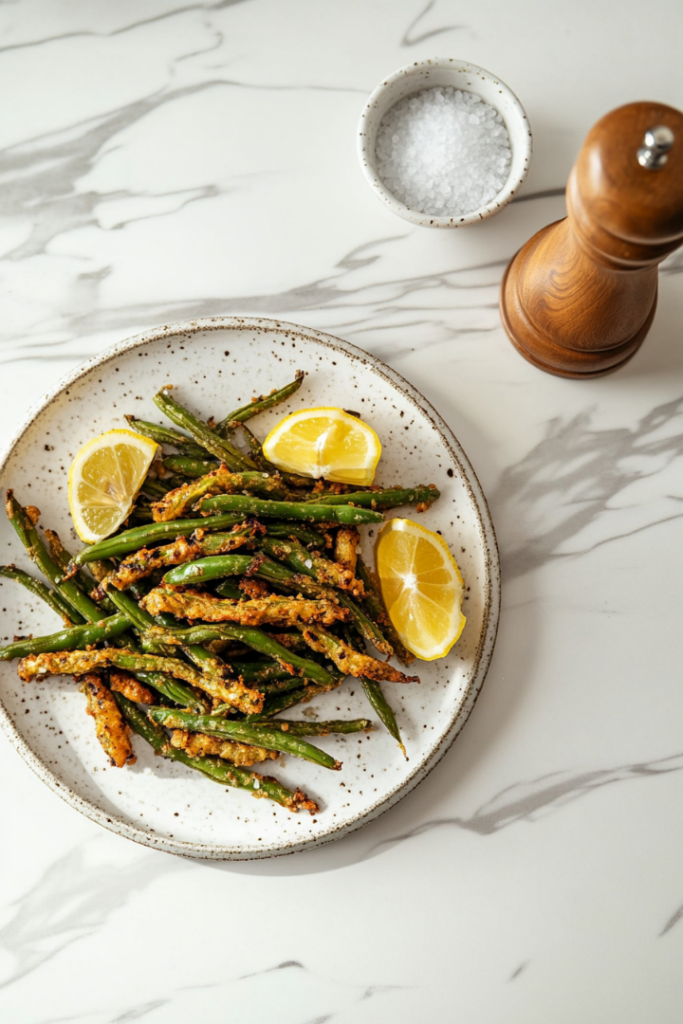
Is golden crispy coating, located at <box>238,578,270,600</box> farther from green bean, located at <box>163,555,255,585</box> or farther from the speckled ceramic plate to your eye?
the speckled ceramic plate

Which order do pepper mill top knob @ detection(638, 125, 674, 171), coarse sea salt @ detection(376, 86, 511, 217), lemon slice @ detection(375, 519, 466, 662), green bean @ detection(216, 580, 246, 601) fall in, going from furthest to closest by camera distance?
coarse sea salt @ detection(376, 86, 511, 217) < green bean @ detection(216, 580, 246, 601) < lemon slice @ detection(375, 519, 466, 662) < pepper mill top knob @ detection(638, 125, 674, 171)

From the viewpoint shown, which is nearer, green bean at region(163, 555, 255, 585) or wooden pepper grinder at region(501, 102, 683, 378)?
wooden pepper grinder at region(501, 102, 683, 378)

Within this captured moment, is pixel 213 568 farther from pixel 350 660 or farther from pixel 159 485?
pixel 350 660

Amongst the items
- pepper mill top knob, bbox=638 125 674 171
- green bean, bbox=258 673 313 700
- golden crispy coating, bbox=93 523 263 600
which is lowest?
green bean, bbox=258 673 313 700

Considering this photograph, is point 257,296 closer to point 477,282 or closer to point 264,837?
point 477,282

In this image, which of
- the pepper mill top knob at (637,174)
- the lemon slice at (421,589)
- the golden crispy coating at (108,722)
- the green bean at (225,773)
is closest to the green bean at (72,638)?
the golden crispy coating at (108,722)

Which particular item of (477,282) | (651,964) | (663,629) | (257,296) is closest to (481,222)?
(477,282)

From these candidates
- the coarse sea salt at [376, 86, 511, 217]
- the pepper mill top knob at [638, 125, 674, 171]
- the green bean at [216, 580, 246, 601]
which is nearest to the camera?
the pepper mill top knob at [638, 125, 674, 171]

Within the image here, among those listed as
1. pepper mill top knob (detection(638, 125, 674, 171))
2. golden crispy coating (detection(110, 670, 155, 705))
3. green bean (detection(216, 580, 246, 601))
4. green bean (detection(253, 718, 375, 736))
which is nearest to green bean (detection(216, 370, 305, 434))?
green bean (detection(216, 580, 246, 601))
